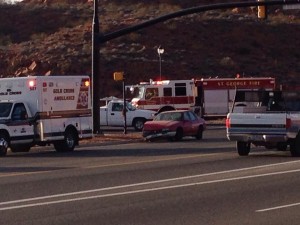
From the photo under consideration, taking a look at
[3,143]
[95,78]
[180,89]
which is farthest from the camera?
[180,89]

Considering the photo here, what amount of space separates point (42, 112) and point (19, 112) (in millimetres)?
927

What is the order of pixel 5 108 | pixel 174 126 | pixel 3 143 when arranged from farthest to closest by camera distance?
pixel 174 126 → pixel 5 108 → pixel 3 143

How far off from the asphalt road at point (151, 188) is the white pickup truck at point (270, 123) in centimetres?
57

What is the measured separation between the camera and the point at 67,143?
3522 cm

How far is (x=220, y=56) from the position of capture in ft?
288

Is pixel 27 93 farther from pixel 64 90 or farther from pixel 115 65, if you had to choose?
pixel 115 65

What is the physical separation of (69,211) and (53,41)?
70.9 metres

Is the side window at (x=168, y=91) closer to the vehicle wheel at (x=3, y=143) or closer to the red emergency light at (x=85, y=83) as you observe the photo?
the red emergency light at (x=85, y=83)

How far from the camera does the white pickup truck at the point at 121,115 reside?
169ft

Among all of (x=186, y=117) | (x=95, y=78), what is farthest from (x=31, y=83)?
(x=186, y=117)

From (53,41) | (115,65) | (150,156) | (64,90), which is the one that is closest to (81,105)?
(64,90)

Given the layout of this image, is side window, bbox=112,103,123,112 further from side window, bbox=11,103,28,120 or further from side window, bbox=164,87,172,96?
side window, bbox=11,103,28,120

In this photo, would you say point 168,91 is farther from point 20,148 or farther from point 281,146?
point 281,146

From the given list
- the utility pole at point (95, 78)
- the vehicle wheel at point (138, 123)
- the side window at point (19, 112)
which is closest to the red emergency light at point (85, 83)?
the side window at point (19, 112)
